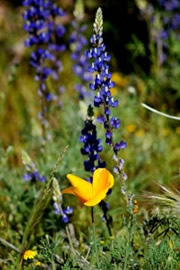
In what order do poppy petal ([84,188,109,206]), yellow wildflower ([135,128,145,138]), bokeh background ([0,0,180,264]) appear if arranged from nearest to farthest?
poppy petal ([84,188,109,206]) < bokeh background ([0,0,180,264]) < yellow wildflower ([135,128,145,138])

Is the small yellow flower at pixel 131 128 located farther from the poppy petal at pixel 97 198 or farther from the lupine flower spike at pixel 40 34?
the poppy petal at pixel 97 198

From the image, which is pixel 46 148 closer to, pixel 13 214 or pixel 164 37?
pixel 13 214

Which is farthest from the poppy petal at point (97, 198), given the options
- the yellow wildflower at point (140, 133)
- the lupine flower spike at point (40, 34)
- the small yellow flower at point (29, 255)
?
the yellow wildflower at point (140, 133)

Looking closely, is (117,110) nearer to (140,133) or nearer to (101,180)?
(140,133)

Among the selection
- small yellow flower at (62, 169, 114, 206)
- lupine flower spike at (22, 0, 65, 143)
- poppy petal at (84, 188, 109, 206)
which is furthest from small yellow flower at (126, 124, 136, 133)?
poppy petal at (84, 188, 109, 206)

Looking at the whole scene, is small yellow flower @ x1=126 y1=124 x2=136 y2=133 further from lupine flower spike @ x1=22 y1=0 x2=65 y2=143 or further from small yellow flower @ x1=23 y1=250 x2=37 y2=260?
small yellow flower @ x1=23 y1=250 x2=37 y2=260

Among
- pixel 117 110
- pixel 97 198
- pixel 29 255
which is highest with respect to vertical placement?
pixel 117 110

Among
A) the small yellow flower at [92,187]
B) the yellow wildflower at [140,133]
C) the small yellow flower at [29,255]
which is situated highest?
the yellow wildflower at [140,133]

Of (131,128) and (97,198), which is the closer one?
(97,198)

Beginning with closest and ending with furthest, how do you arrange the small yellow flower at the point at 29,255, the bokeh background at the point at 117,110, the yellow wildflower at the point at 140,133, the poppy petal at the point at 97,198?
the poppy petal at the point at 97,198 → the small yellow flower at the point at 29,255 → the bokeh background at the point at 117,110 → the yellow wildflower at the point at 140,133

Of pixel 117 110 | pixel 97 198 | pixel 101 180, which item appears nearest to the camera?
pixel 97 198

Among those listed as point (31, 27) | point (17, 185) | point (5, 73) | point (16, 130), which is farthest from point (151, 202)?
point (5, 73)

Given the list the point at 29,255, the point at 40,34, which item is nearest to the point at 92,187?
the point at 29,255
